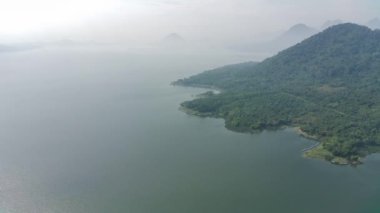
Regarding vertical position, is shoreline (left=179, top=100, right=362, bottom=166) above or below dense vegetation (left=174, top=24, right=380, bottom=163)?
below

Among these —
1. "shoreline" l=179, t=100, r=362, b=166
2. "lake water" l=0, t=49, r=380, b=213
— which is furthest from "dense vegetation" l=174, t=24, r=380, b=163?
"lake water" l=0, t=49, r=380, b=213

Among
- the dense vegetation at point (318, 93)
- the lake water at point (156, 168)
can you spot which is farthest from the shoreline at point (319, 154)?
the lake water at point (156, 168)

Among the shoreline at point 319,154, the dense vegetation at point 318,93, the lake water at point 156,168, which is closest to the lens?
the lake water at point 156,168

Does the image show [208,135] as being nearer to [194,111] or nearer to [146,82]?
[194,111]

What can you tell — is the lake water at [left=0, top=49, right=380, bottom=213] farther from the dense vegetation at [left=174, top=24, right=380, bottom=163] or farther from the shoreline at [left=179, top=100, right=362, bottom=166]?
the dense vegetation at [left=174, top=24, right=380, bottom=163]

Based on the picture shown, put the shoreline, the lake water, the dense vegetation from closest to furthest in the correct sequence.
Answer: the lake water → the shoreline → the dense vegetation

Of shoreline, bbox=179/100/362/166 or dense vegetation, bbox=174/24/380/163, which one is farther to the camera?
dense vegetation, bbox=174/24/380/163

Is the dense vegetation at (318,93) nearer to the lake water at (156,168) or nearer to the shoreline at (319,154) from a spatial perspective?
the shoreline at (319,154)

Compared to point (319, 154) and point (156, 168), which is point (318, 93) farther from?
point (156, 168)
